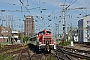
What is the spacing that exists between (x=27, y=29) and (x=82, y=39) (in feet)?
159

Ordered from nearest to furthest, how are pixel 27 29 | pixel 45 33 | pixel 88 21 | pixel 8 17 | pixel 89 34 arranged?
pixel 45 33
pixel 8 17
pixel 89 34
pixel 88 21
pixel 27 29

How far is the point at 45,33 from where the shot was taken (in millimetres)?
31062

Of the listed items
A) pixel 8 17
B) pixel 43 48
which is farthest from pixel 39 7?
pixel 8 17

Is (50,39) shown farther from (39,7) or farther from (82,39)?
(82,39)

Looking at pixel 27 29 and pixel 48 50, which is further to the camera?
pixel 27 29

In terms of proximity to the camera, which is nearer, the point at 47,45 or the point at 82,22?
the point at 47,45

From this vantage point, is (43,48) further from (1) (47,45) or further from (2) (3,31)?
(2) (3,31)

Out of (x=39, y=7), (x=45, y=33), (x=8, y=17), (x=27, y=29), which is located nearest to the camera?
(x=45, y=33)

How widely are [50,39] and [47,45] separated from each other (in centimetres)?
118

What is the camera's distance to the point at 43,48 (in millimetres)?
28969

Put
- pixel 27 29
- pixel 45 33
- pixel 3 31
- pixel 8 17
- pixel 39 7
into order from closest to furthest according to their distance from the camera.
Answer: pixel 45 33, pixel 39 7, pixel 8 17, pixel 3 31, pixel 27 29

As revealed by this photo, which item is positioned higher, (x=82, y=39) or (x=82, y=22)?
(x=82, y=22)

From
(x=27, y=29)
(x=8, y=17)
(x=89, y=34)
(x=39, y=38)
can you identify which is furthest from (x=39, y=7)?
(x=27, y=29)

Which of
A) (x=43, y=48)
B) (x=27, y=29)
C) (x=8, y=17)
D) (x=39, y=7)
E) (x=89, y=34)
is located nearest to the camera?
(x=43, y=48)
